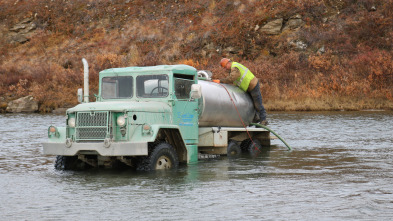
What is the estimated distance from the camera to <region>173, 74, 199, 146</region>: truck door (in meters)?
12.2

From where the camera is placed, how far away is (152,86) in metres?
12.1

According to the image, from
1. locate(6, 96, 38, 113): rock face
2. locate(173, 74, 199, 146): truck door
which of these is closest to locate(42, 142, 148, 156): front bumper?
locate(173, 74, 199, 146): truck door

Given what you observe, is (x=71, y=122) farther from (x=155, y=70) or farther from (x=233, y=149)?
(x=233, y=149)

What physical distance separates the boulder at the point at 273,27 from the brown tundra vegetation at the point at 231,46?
0.07 metres

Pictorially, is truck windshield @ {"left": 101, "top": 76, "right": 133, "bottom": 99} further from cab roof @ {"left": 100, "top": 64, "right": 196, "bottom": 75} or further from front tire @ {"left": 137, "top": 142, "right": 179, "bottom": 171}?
front tire @ {"left": 137, "top": 142, "right": 179, "bottom": 171}

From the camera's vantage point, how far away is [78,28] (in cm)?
5009

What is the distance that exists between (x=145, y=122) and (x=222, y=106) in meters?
3.41

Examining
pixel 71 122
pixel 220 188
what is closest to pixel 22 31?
pixel 71 122

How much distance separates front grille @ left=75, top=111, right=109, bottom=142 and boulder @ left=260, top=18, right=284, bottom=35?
30.0 metres

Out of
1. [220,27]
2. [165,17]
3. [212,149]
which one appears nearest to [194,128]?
[212,149]

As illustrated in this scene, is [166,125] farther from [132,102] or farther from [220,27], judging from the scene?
[220,27]

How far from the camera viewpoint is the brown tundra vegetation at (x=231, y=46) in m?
33.7

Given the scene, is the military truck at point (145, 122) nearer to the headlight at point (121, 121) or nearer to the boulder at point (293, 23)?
the headlight at point (121, 121)

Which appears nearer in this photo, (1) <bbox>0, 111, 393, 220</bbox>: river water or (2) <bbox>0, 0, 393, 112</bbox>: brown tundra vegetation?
(1) <bbox>0, 111, 393, 220</bbox>: river water
